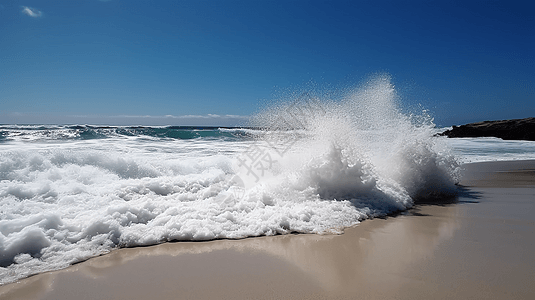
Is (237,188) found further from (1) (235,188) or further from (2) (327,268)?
(2) (327,268)

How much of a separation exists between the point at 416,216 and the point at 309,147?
268 cm

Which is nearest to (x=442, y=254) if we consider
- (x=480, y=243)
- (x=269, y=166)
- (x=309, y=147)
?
(x=480, y=243)

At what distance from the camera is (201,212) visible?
3977mm

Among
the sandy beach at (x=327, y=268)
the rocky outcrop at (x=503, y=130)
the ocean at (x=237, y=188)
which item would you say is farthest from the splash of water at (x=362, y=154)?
the rocky outcrop at (x=503, y=130)

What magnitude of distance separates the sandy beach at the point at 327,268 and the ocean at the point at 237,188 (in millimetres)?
296

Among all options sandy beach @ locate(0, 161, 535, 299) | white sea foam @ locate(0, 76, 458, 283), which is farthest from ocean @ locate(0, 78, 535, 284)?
sandy beach @ locate(0, 161, 535, 299)

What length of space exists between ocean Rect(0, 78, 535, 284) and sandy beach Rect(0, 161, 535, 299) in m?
0.30

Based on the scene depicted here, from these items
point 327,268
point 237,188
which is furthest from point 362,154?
point 327,268

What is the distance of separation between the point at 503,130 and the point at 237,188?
28696 mm

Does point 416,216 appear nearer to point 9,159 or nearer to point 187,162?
point 187,162

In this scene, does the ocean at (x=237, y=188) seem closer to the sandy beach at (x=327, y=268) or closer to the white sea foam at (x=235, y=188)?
the white sea foam at (x=235, y=188)

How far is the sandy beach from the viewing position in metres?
2.27

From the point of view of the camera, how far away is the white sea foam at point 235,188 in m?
3.30

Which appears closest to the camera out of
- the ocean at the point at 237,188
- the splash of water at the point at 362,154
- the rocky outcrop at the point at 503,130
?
the ocean at the point at 237,188
